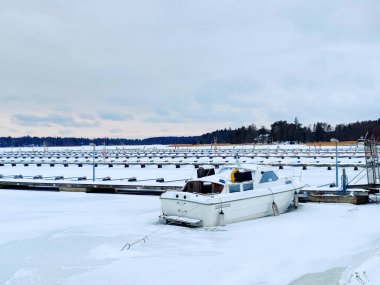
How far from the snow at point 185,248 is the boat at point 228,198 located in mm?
381

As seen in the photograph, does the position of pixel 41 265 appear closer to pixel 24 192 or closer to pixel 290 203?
pixel 290 203

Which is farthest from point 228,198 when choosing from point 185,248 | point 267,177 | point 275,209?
point 185,248

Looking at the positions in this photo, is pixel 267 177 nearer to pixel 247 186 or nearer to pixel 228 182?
pixel 247 186

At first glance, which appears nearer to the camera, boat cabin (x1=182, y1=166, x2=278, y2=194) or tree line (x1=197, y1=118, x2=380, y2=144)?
boat cabin (x1=182, y1=166, x2=278, y2=194)

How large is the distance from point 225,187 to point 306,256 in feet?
15.7

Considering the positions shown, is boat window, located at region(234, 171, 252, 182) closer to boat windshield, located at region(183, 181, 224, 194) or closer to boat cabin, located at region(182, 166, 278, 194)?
boat cabin, located at region(182, 166, 278, 194)

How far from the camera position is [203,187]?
568 inches

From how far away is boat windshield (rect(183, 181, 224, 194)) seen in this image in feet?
46.2

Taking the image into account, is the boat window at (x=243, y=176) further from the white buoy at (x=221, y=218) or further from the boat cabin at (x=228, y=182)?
the white buoy at (x=221, y=218)

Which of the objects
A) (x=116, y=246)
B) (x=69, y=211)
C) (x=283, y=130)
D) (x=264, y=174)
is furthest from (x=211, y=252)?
(x=283, y=130)

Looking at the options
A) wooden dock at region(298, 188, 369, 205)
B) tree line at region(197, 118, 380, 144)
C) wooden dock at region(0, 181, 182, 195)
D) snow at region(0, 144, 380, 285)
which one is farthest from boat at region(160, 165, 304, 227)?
tree line at region(197, 118, 380, 144)

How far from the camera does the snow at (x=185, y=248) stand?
27.2 feet

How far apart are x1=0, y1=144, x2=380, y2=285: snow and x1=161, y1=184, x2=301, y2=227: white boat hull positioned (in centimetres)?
36

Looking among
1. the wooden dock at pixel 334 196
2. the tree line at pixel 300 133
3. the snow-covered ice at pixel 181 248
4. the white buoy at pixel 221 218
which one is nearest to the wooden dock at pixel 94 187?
the snow-covered ice at pixel 181 248
